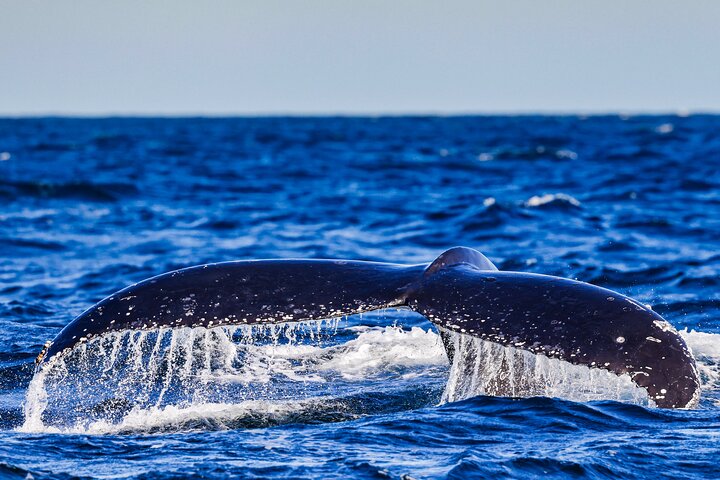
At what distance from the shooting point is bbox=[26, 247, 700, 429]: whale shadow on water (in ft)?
15.0

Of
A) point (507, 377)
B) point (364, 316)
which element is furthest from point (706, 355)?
point (364, 316)

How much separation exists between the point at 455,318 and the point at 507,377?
1.05m

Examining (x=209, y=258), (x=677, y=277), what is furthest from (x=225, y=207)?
(x=677, y=277)

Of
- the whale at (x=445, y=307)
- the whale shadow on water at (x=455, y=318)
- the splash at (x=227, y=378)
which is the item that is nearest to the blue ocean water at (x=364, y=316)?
the splash at (x=227, y=378)

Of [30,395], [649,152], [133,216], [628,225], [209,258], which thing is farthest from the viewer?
[649,152]

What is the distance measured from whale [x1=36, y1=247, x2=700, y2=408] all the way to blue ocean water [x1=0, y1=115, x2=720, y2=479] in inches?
17.2

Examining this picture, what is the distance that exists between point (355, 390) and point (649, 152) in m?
30.4

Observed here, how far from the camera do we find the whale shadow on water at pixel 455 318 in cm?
459

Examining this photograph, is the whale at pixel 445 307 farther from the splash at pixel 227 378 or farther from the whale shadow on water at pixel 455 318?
the splash at pixel 227 378

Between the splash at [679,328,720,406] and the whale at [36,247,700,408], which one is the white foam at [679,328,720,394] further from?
the whale at [36,247,700,408]

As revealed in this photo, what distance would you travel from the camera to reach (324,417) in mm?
6184

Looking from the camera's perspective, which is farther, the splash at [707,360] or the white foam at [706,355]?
the white foam at [706,355]

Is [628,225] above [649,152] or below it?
below

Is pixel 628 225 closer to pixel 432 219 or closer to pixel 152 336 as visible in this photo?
pixel 432 219
